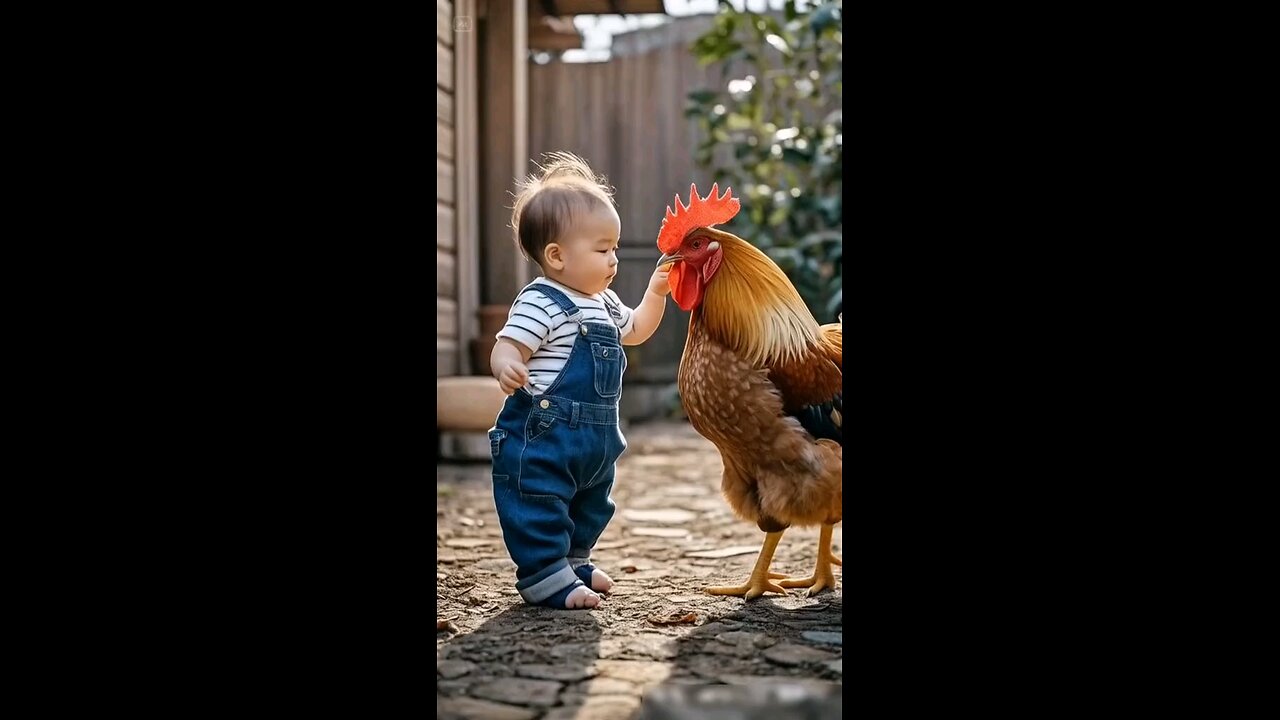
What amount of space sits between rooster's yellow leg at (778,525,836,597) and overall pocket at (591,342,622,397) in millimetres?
613

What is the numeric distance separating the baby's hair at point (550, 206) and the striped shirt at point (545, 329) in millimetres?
97

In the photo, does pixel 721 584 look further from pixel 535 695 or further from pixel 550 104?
pixel 550 104

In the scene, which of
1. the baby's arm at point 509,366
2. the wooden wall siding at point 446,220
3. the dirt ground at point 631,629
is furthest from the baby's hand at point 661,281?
the wooden wall siding at point 446,220

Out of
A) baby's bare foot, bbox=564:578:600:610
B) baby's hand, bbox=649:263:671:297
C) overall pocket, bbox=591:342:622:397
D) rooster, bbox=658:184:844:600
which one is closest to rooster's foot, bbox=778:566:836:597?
rooster, bbox=658:184:844:600

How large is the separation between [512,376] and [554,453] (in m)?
0.20

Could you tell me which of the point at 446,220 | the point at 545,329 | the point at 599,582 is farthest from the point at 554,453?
the point at 446,220

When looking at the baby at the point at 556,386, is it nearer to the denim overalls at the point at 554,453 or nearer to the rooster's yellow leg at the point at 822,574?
the denim overalls at the point at 554,453

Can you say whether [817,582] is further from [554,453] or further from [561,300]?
[561,300]

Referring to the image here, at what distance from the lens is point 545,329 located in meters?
2.11

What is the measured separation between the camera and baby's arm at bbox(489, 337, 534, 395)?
6.63 ft
